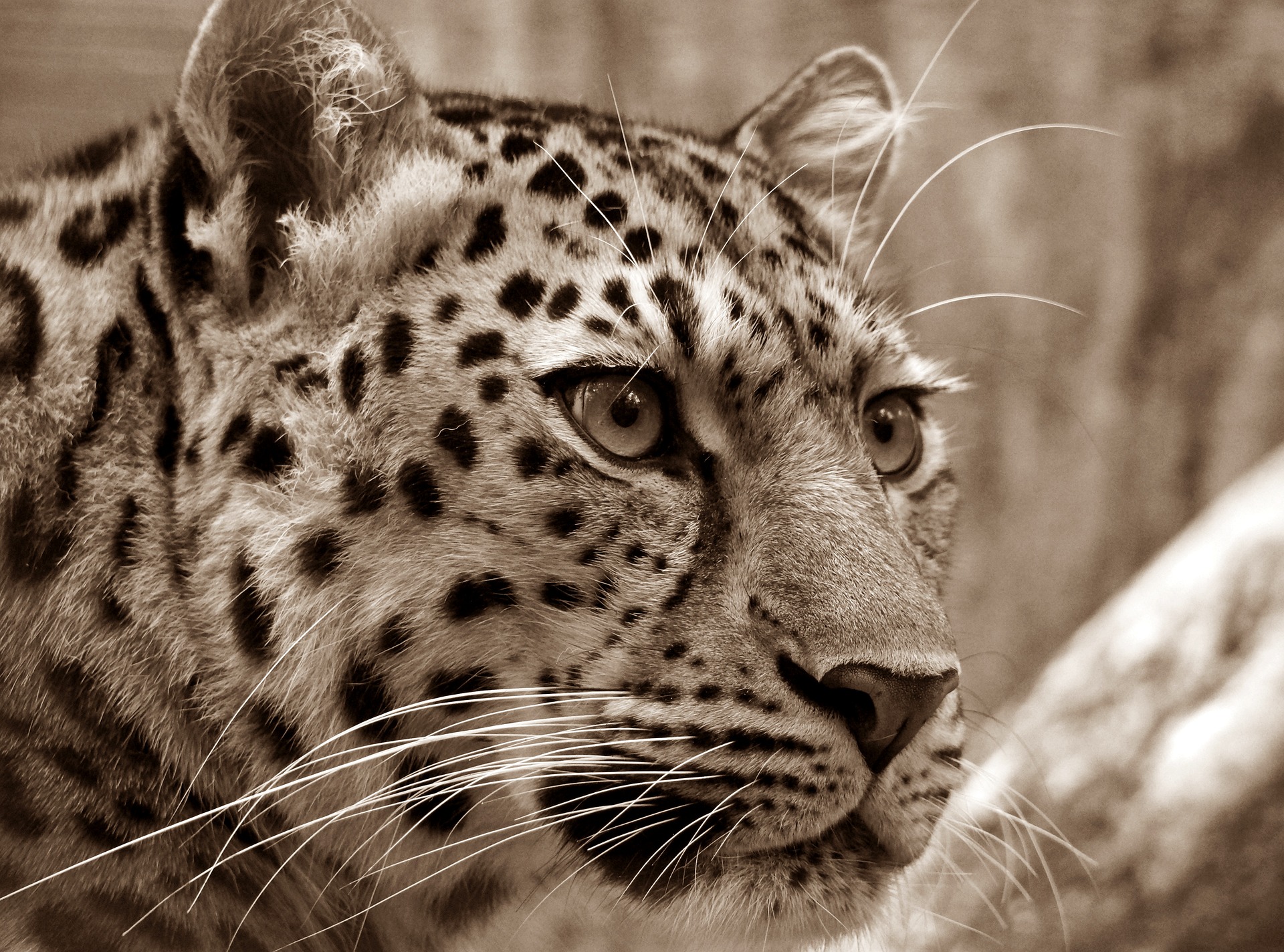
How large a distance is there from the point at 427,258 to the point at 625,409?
46 centimetres

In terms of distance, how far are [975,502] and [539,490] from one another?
332 centimetres

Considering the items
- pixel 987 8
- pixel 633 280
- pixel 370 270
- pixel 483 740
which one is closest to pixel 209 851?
pixel 483 740

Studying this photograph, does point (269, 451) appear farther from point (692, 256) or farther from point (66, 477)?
point (692, 256)

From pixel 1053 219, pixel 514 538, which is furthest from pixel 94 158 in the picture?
pixel 1053 219

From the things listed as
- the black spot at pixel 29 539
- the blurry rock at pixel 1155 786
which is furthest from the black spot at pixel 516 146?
the blurry rock at pixel 1155 786

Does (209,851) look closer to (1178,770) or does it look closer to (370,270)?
(370,270)

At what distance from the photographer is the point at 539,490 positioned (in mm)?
2131

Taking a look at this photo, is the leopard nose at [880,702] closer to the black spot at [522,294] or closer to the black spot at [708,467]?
the black spot at [708,467]

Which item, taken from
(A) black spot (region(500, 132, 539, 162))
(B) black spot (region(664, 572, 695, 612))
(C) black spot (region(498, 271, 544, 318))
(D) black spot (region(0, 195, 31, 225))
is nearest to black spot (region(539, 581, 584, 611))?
(B) black spot (region(664, 572, 695, 612))

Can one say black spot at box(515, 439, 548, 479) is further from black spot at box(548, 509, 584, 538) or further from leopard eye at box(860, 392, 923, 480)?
leopard eye at box(860, 392, 923, 480)

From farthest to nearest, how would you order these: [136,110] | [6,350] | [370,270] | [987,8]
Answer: [987,8], [136,110], [370,270], [6,350]

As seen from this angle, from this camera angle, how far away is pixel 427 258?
229cm

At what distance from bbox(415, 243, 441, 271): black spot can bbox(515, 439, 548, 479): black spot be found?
1.29ft

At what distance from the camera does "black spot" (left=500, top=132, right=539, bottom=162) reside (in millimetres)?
2428
